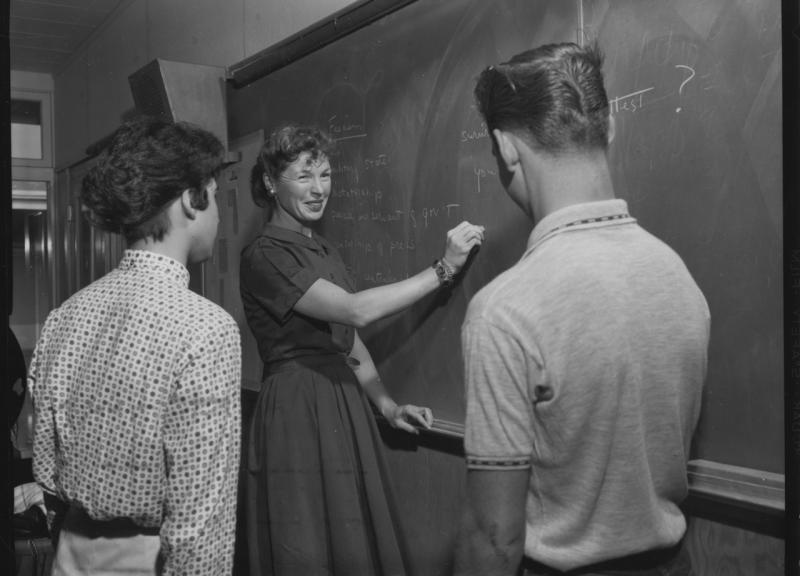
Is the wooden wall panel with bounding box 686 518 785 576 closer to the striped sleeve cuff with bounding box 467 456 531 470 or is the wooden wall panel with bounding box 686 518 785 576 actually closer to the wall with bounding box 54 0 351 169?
the striped sleeve cuff with bounding box 467 456 531 470

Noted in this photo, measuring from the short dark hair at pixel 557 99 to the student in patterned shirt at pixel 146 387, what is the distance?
498 mm

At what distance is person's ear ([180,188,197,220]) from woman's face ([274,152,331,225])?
707mm

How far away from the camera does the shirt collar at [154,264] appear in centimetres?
115

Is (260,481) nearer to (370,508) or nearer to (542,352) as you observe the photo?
(370,508)

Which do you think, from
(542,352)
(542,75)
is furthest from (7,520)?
(542,75)

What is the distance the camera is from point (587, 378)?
82 cm

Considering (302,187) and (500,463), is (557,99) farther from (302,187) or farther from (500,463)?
(302,187)

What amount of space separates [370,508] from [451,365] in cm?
40

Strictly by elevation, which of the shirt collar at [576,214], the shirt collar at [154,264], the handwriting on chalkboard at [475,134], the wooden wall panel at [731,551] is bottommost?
the wooden wall panel at [731,551]

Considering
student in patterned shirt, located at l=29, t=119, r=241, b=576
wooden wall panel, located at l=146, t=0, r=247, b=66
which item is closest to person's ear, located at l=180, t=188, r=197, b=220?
student in patterned shirt, located at l=29, t=119, r=241, b=576

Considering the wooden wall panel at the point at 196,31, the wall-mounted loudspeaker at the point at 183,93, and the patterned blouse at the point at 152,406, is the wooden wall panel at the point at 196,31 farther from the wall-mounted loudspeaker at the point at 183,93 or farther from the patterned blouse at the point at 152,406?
the patterned blouse at the point at 152,406

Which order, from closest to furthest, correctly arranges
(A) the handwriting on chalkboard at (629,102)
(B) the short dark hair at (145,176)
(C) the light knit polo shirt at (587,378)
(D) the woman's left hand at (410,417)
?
(C) the light knit polo shirt at (587,378) < (B) the short dark hair at (145,176) < (A) the handwriting on chalkboard at (629,102) < (D) the woman's left hand at (410,417)

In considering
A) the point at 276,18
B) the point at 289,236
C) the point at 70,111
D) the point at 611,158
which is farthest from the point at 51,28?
the point at 611,158

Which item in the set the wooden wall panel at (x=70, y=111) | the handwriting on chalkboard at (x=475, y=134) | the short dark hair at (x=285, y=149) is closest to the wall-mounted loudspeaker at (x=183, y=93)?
the wooden wall panel at (x=70, y=111)
